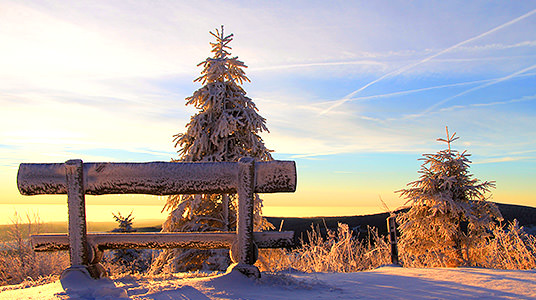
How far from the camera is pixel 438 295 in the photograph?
3.66m

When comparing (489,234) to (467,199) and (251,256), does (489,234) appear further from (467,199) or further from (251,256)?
(251,256)

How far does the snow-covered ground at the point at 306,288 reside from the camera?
11.5 feet

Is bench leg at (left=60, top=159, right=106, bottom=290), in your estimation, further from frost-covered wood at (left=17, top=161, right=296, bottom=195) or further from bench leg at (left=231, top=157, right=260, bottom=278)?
bench leg at (left=231, top=157, right=260, bottom=278)

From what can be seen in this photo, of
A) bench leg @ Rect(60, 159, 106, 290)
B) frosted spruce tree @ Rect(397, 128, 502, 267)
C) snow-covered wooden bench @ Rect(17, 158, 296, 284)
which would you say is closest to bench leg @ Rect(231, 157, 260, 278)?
snow-covered wooden bench @ Rect(17, 158, 296, 284)

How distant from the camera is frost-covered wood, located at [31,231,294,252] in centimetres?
464

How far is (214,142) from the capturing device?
32.5 ft

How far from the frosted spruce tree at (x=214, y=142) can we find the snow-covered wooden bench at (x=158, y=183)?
5129 millimetres

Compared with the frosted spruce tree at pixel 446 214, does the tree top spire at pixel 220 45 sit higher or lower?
higher

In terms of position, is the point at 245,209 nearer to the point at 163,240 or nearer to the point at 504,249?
the point at 163,240

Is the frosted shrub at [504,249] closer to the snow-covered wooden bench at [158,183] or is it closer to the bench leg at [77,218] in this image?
the snow-covered wooden bench at [158,183]

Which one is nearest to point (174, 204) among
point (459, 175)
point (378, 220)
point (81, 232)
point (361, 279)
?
point (81, 232)

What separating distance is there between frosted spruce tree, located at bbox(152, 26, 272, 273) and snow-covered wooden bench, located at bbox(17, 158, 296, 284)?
5.13 m

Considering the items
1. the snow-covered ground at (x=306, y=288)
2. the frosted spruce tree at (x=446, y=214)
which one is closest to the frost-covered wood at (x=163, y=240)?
the snow-covered ground at (x=306, y=288)

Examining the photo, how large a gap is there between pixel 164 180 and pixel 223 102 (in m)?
6.04
